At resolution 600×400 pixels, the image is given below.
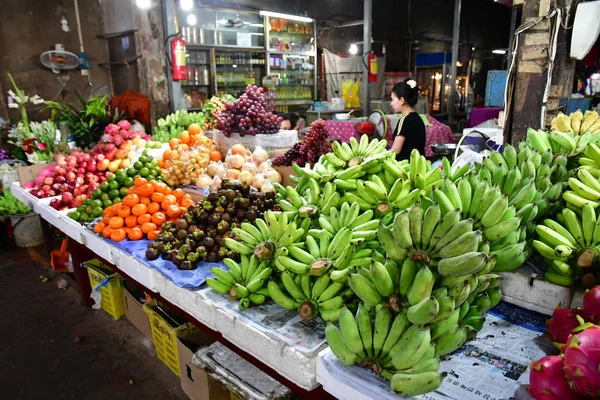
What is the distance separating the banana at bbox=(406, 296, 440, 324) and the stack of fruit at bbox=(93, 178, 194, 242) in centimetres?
220

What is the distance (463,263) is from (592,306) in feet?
1.68

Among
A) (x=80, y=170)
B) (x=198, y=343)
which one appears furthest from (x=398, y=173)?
(x=80, y=170)

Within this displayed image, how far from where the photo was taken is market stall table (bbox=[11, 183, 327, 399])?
5.34 feet

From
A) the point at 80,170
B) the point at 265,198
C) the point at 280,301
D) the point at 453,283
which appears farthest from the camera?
the point at 80,170

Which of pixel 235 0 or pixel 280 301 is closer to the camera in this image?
pixel 280 301

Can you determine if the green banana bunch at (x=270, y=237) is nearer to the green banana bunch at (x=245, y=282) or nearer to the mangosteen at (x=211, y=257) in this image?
the green banana bunch at (x=245, y=282)

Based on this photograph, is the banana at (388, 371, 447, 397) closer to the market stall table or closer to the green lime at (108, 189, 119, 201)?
the market stall table

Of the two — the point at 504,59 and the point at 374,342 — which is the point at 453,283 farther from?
the point at 504,59

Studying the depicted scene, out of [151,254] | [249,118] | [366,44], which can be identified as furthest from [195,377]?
[366,44]

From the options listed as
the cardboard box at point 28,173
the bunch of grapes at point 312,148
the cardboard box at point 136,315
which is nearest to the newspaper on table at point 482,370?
the bunch of grapes at point 312,148

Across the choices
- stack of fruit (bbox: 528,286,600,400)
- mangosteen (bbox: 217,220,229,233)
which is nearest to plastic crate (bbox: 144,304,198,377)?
mangosteen (bbox: 217,220,229,233)

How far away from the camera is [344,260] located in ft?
5.47

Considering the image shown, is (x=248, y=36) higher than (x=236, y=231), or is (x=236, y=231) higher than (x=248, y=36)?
(x=248, y=36)

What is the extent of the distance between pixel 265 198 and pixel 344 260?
3.91ft
